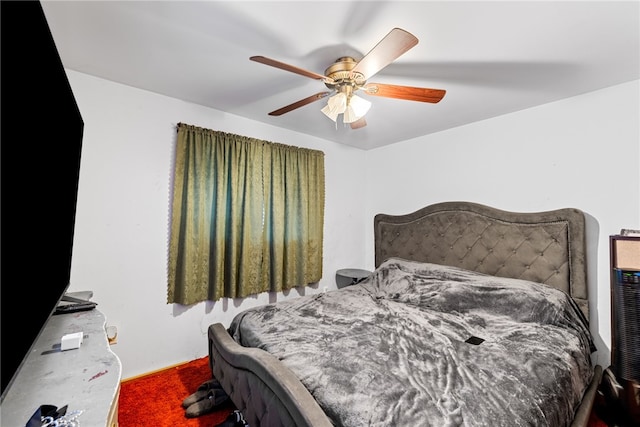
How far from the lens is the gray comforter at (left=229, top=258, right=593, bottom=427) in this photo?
1.14m

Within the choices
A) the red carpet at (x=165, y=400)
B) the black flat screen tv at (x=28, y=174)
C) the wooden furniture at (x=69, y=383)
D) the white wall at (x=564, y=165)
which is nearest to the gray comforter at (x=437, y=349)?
the red carpet at (x=165, y=400)

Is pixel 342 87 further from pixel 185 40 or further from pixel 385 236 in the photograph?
pixel 385 236

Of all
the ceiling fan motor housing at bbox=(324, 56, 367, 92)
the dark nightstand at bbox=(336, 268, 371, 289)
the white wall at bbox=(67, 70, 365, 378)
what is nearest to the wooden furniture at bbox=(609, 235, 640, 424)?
the ceiling fan motor housing at bbox=(324, 56, 367, 92)

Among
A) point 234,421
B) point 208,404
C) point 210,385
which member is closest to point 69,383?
point 234,421

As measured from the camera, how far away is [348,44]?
5.37 feet

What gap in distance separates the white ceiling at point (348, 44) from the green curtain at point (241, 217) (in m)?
0.58

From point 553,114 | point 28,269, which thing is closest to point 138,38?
point 28,269

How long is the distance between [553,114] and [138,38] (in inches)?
128

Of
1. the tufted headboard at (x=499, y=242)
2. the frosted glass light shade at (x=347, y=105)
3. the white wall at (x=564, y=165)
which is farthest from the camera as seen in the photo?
the tufted headboard at (x=499, y=242)

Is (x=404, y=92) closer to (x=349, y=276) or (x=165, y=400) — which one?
(x=349, y=276)

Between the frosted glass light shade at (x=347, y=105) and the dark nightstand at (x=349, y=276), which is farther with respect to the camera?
the dark nightstand at (x=349, y=276)

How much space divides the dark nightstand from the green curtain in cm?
31

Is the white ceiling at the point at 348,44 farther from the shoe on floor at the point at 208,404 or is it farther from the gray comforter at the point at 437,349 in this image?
the shoe on floor at the point at 208,404

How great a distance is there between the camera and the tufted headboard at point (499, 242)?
2264mm
